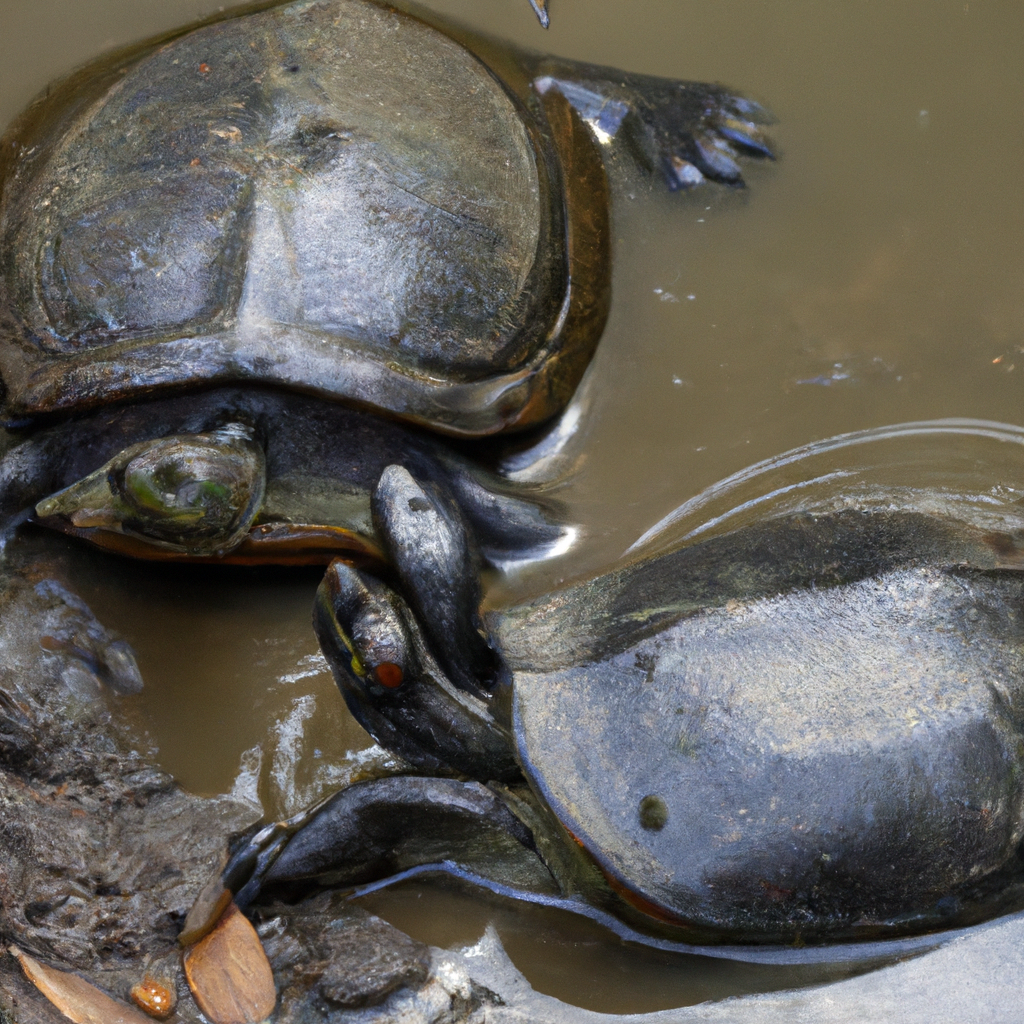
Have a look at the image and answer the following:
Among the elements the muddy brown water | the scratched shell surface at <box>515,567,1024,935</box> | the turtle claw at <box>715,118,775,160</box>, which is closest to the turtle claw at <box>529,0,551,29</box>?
the muddy brown water

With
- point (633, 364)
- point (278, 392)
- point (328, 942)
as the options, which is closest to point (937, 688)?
point (633, 364)

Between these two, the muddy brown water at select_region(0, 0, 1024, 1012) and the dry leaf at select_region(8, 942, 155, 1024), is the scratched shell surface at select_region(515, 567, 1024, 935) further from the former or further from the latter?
the dry leaf at select_region(8, 942, 155, 1024)

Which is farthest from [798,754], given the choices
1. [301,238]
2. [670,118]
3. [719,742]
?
[670,118]

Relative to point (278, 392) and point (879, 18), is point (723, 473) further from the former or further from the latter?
point (879, 18)

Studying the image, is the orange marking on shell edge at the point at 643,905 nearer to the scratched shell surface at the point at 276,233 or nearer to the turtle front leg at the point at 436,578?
the turtle front leg at the point at 436,578

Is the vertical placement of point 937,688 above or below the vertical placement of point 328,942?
above

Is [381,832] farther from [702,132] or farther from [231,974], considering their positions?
[702,132]
